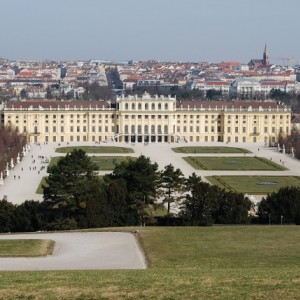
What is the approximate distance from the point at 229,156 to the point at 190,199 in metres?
29.4

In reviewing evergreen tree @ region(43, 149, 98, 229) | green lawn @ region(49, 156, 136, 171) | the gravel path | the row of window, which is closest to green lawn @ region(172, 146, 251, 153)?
green lawn @ region(49, 156, 136, 171)

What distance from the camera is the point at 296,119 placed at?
76125 millimetres

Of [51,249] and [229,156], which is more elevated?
[51,249]

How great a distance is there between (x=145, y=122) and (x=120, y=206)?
45132mm

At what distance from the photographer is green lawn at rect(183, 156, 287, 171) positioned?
155ft

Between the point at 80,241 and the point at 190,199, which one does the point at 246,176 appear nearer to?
the point at 190,199

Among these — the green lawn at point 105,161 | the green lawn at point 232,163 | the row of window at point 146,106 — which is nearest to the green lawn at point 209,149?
the green lawn at point 232,163

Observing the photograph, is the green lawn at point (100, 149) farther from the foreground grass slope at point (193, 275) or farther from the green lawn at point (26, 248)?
the green lawn at point (26, 248)

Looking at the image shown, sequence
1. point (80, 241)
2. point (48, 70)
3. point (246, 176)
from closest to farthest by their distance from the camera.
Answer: point (80, 241), point (246, 176), point (48, 70)

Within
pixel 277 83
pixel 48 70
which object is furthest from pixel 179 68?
pixel 277 83

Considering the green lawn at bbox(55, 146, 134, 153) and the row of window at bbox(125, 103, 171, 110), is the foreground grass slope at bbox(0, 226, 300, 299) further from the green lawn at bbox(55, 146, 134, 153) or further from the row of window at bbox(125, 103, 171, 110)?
the row of window at bbox(125, 103, 171, 110)

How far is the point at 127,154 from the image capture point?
184 feet

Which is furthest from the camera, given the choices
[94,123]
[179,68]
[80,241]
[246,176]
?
[179,68]

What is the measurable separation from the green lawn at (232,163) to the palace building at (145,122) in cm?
1615
